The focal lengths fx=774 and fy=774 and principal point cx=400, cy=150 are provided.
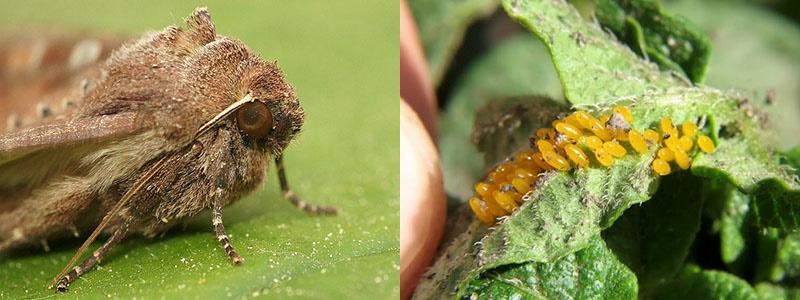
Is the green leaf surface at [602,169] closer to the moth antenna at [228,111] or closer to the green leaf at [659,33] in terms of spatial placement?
the green leaf at [659,33]

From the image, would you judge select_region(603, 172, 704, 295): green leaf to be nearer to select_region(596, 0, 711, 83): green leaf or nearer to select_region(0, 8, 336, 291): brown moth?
select_region(596, 0, 711, 83): green leaf

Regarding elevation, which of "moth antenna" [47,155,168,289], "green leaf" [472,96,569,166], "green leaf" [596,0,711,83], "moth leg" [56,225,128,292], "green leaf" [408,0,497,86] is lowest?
"green leaf" [408,0,497,86]

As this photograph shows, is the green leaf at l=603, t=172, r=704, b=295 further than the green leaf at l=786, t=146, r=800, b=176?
No

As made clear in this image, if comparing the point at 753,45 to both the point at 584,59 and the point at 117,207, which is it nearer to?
the point at 584,59

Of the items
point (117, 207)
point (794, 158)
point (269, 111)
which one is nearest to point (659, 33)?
point (794, 158)

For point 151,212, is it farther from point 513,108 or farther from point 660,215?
point 660,215

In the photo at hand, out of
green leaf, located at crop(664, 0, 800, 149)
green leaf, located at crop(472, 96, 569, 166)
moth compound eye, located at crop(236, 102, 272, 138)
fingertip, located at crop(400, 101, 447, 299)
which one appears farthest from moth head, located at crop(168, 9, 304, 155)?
green leaf, located at crop(664, 0, 800, 149)

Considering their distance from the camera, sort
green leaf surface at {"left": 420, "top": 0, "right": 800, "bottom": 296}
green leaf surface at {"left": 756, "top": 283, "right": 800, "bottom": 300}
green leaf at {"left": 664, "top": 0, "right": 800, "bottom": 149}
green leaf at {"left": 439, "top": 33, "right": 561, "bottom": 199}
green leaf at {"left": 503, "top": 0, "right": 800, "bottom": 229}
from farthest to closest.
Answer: green leaf at {"left": 664, "top": 0, "right": 800, "bottom": 149}, green leaf at {"left": 439, "top": 33, "right": 561, "bottom": 199}, green leaf surface at {"left": 756, "top": 283, "right": 800, "bottom": 300}, green leaf at {"left": 503, "top": 0, "right": 800, "bottom": 229}, green leaf surface at {"left": 420, "top": 0, "right": 800, "bottom": 296}
